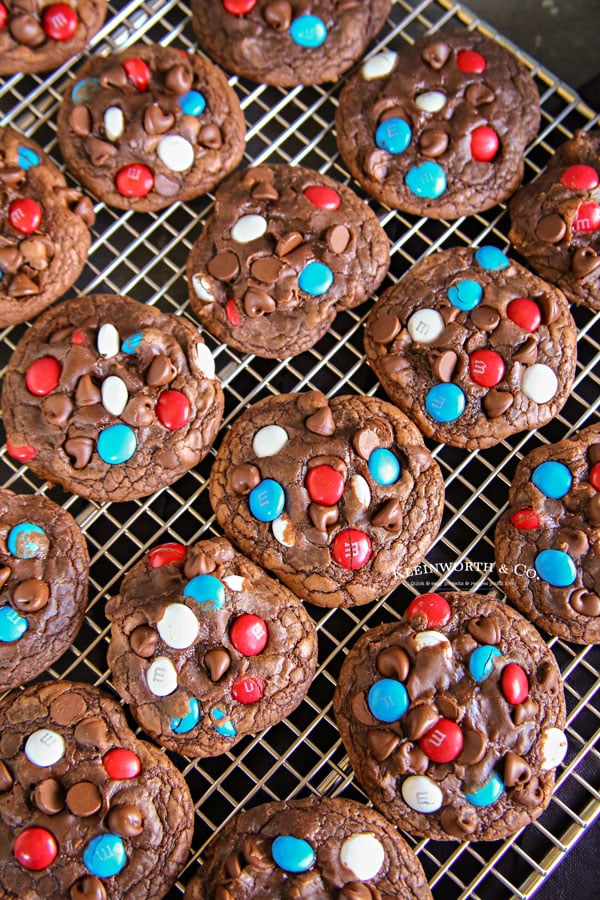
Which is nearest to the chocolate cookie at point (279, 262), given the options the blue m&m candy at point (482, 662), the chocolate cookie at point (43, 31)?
the chocolate cookie at point (43, 31)

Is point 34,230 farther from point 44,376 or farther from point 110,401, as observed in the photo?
point 110,401

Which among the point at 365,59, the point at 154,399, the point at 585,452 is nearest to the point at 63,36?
the point at 365,59

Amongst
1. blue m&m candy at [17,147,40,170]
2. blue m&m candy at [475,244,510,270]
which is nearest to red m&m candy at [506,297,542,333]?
blue m&m candy at [475,244,510,270]

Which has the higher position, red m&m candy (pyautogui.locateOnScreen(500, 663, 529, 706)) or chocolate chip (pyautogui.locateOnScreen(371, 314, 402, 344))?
chocolate chip (pyautogui.locateOnScreen(371, 314, 402, 344))

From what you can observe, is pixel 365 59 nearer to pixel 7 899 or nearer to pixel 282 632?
pixel 282 632

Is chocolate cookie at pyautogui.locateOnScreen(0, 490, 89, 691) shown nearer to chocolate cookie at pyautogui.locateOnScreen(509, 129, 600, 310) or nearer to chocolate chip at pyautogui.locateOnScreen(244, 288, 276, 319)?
chocolate chip at pyautogui.locateOnScreen(244, 288, 276, 319)

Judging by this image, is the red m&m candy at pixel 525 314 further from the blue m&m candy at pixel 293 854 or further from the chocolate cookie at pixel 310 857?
the blue m&m candy at pixel 293 854
